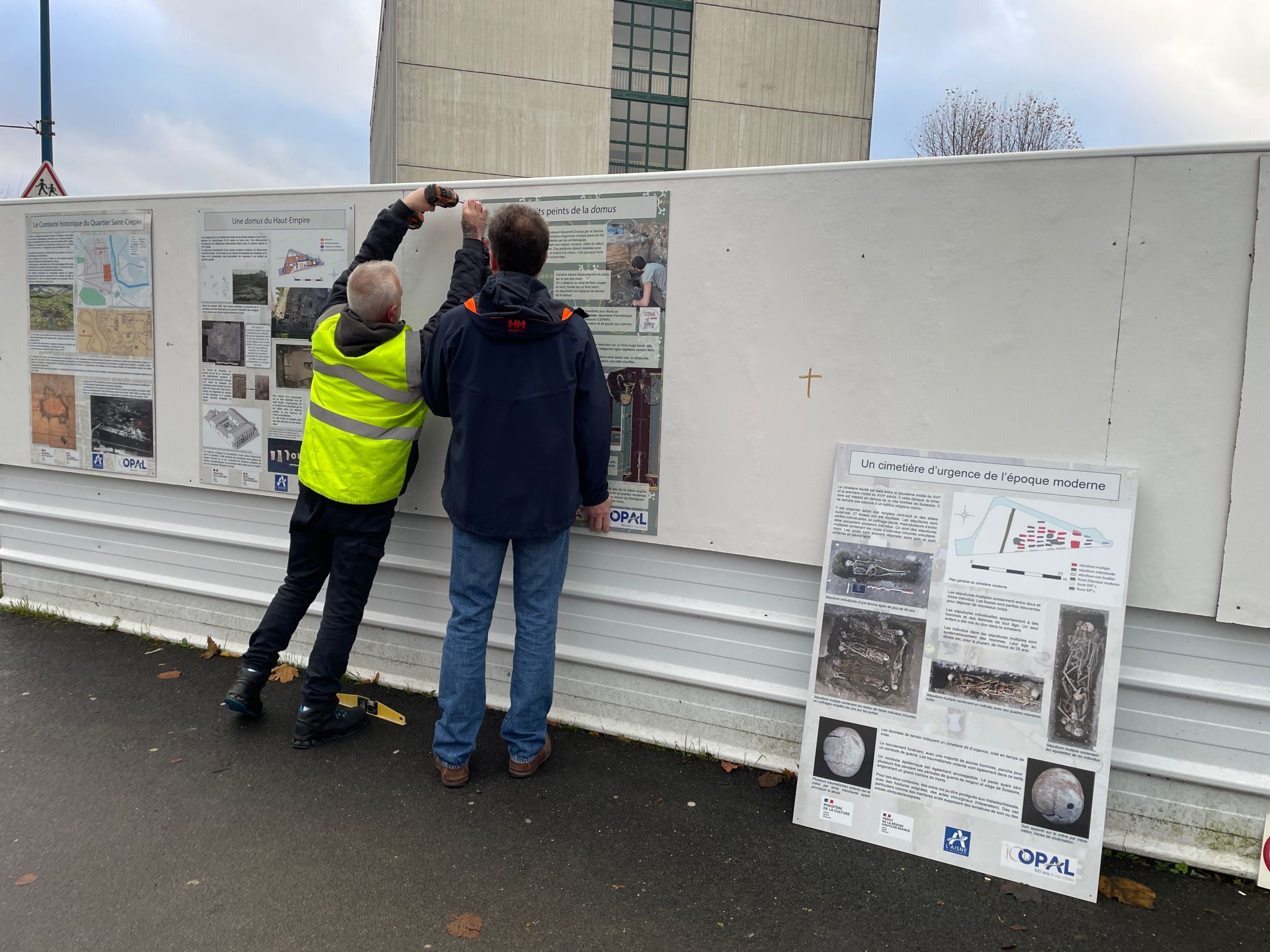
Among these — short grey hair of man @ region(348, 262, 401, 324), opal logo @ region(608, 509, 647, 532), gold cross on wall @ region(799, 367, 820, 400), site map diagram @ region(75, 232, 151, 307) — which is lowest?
opal logo @ region(608, 509, 647, 532)

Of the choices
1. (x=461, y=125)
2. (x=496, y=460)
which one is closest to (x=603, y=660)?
(x=496, y=460)

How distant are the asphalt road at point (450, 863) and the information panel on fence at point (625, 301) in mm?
1275

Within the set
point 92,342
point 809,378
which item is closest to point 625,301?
point 809,378

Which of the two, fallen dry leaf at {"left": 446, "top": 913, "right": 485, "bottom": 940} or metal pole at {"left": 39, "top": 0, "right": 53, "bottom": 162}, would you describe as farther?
metal pole at {"left": 39, "top": 0, "right": 53, "bottom": 162}

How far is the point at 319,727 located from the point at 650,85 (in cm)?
1951

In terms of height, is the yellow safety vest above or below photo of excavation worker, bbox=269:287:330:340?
below

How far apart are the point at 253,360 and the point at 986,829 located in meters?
4.16

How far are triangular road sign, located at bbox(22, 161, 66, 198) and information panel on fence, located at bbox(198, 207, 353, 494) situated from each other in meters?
7.44

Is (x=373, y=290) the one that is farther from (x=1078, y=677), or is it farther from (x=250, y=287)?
(x=1078, y=677)

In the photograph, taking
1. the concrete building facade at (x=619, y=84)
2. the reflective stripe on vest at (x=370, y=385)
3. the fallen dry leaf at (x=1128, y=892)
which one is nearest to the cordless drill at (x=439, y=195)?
the reflective stripe on vest at (x=370, y=385)

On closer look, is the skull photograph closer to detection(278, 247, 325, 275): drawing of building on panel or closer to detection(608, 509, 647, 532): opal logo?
detection(608, 509, 647, 532): opal logo

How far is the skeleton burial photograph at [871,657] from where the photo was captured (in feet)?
10.5

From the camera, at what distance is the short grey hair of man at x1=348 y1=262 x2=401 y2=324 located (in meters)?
3.55

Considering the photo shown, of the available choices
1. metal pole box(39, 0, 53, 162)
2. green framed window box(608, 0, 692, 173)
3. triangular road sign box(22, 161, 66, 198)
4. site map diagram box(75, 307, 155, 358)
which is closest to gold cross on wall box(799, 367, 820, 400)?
site map diagram box(75, 307, 155, 358)
